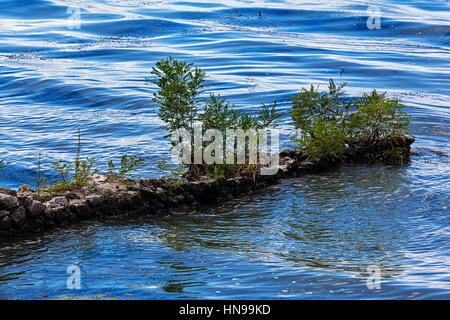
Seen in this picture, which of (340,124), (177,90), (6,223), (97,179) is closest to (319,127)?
(340,124)

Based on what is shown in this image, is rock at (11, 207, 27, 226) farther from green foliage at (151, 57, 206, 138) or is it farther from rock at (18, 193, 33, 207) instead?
green foliage at (151, 57, 206, 138)

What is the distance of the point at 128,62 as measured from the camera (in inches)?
989

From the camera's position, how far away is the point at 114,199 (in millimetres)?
7727

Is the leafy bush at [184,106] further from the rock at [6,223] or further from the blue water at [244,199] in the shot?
the rock at [6,223]

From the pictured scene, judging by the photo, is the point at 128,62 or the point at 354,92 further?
the point at 128,62

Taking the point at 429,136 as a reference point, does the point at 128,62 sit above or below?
above

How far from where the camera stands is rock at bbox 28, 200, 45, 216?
703 cm

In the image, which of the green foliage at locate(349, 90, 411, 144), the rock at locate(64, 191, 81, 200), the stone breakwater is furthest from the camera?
the green foliage at locate(349, 90, 411, 144)

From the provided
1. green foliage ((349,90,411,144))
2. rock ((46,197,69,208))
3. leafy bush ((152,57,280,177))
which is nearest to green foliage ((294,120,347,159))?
green foliage ((349,90,411,144))

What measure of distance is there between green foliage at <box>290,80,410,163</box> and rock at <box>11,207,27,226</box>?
486cm

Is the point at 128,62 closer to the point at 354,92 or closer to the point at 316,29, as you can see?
the point at 354,92
